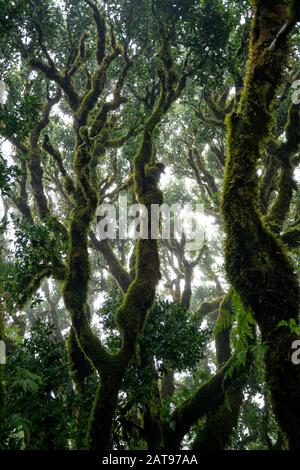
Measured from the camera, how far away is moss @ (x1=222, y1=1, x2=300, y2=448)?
4.57 m

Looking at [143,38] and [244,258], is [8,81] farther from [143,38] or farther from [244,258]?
[244,258]

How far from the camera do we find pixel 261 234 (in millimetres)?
5270

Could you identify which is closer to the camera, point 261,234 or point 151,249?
point 261,234

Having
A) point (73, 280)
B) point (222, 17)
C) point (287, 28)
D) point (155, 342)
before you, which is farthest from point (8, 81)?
point (287, 28)

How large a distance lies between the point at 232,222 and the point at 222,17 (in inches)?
360

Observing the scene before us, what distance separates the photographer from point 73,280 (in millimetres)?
9633

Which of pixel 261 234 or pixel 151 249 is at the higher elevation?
pixel 151 249

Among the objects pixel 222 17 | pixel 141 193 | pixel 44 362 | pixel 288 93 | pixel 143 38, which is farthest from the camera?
pixel 143 38

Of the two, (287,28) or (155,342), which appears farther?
(155,342)

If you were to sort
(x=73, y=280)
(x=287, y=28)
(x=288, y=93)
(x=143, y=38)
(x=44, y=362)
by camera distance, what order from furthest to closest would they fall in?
(x=143, y=38) → (x=288, y=93) → (x=73, y=280) → (x=44, y=362) → (x=287, y=28)

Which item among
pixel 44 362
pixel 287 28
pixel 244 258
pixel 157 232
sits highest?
pixel 287 28

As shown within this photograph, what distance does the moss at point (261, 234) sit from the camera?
457 centimetres

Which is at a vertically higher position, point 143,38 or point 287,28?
point 143,38

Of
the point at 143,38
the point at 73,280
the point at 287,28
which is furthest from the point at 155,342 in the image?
the point at 143,38
